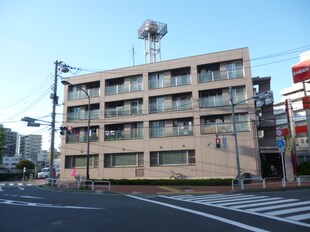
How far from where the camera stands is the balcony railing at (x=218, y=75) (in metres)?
27.0

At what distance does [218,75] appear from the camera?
2761 centimetres

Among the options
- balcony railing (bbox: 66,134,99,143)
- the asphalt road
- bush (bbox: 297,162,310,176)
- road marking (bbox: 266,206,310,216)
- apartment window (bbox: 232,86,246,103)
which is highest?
apartment window (bbox: 232,86,246,103)

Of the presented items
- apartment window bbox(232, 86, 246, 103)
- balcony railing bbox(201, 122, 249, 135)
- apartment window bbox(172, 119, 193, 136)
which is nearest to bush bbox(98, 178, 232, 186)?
apartment window bbox(172, 119, 193, 136)

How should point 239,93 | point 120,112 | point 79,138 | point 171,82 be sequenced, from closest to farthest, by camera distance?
1. point 239,93
2. point 171,82
3. point 120,112
4. point 79,138

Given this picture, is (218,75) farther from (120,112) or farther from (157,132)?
(120,112)

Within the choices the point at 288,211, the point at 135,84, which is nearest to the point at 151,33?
the point at 135,84

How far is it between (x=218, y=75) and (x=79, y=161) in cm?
1886

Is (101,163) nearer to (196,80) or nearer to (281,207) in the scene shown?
(196,80)

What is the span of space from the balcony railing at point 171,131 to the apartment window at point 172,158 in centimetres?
180

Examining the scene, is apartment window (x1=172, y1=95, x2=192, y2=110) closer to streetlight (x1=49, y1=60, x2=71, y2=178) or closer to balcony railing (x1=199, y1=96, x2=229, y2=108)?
balcony railing (x1=199, y1=96, x2=229, y2=108)

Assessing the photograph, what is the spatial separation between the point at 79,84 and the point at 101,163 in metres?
10.6

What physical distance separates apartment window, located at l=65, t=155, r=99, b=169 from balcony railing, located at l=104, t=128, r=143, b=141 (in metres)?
2.75

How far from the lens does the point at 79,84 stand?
33938 millimetres

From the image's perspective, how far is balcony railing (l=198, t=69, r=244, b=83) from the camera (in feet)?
88.6
